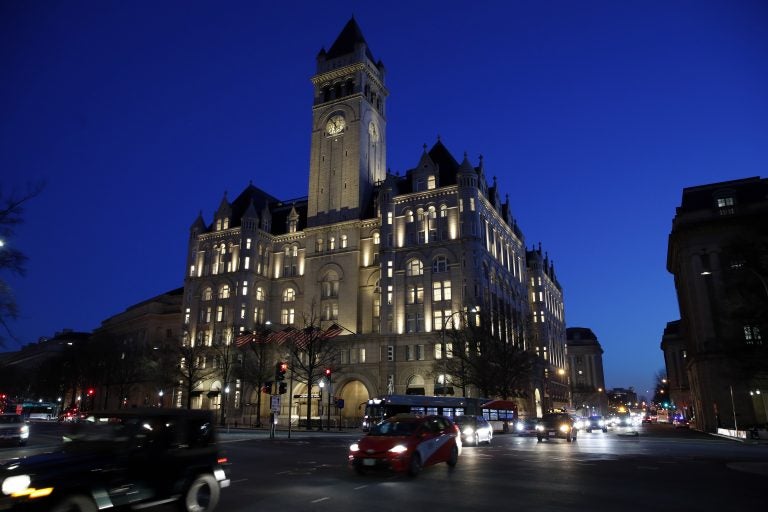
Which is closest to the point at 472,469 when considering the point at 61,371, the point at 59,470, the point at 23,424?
the point at 59,470

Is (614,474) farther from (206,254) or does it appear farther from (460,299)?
(206,254)

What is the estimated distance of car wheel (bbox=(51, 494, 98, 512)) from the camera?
7.69 metres

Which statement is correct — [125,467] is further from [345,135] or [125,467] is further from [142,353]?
[142,353]

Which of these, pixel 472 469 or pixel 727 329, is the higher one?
pixel 727 329

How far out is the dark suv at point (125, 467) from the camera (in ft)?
25.2

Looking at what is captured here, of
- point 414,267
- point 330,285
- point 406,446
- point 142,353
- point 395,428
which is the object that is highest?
point 414,267

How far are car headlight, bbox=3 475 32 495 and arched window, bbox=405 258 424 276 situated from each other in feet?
202

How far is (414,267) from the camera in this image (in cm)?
6919

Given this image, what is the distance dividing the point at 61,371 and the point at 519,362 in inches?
3181

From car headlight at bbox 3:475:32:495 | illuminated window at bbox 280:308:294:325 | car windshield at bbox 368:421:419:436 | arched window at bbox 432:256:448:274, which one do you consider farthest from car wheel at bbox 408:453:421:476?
illuminated window at bbox 280:308:294:325

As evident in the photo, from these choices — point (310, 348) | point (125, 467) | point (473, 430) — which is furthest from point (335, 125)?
point (125, 467)

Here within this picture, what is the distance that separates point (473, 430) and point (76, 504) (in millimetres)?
25862

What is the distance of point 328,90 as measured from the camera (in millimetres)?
86125

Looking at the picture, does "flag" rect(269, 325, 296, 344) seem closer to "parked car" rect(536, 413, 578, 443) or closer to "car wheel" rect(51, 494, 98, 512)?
"parked car" rect(536, 413, 578, 443)
